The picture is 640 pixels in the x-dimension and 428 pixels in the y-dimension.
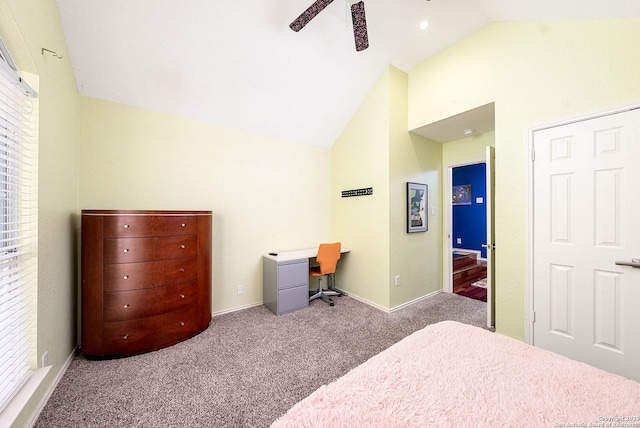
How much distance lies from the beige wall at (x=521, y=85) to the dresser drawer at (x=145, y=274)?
3229mm

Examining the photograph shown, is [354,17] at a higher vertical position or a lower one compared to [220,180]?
higher

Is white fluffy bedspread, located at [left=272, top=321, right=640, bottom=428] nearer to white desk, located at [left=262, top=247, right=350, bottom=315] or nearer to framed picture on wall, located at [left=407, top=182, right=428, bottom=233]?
white desk, located at [left=262, top=247, right=350, bottom=315]

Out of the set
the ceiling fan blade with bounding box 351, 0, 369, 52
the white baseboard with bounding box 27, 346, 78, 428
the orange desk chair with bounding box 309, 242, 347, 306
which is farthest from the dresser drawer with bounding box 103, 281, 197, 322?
the ceiling fan blade with bounding box 351, 0, 369, 52

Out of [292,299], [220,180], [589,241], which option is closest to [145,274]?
[220,180]

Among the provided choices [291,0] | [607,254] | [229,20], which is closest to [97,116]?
[229,20]

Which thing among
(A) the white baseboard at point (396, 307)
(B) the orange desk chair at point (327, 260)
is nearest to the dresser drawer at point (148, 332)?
(B) the orange desk chair at point (327, 260)

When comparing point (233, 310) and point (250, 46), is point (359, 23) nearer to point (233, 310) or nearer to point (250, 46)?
point (250, 46)

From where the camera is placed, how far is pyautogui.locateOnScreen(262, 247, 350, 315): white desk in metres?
3.08

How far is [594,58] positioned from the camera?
6.13 feet

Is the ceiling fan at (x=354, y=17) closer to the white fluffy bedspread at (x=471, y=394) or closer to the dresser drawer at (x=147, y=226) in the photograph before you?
the dresser drawer at (x=147, y=226)

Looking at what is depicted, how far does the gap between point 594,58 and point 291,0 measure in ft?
8.52

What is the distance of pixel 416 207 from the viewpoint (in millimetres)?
3504

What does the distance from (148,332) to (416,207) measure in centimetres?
351

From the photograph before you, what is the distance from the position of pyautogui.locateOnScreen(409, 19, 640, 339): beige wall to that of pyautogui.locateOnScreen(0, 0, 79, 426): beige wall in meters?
3.66
